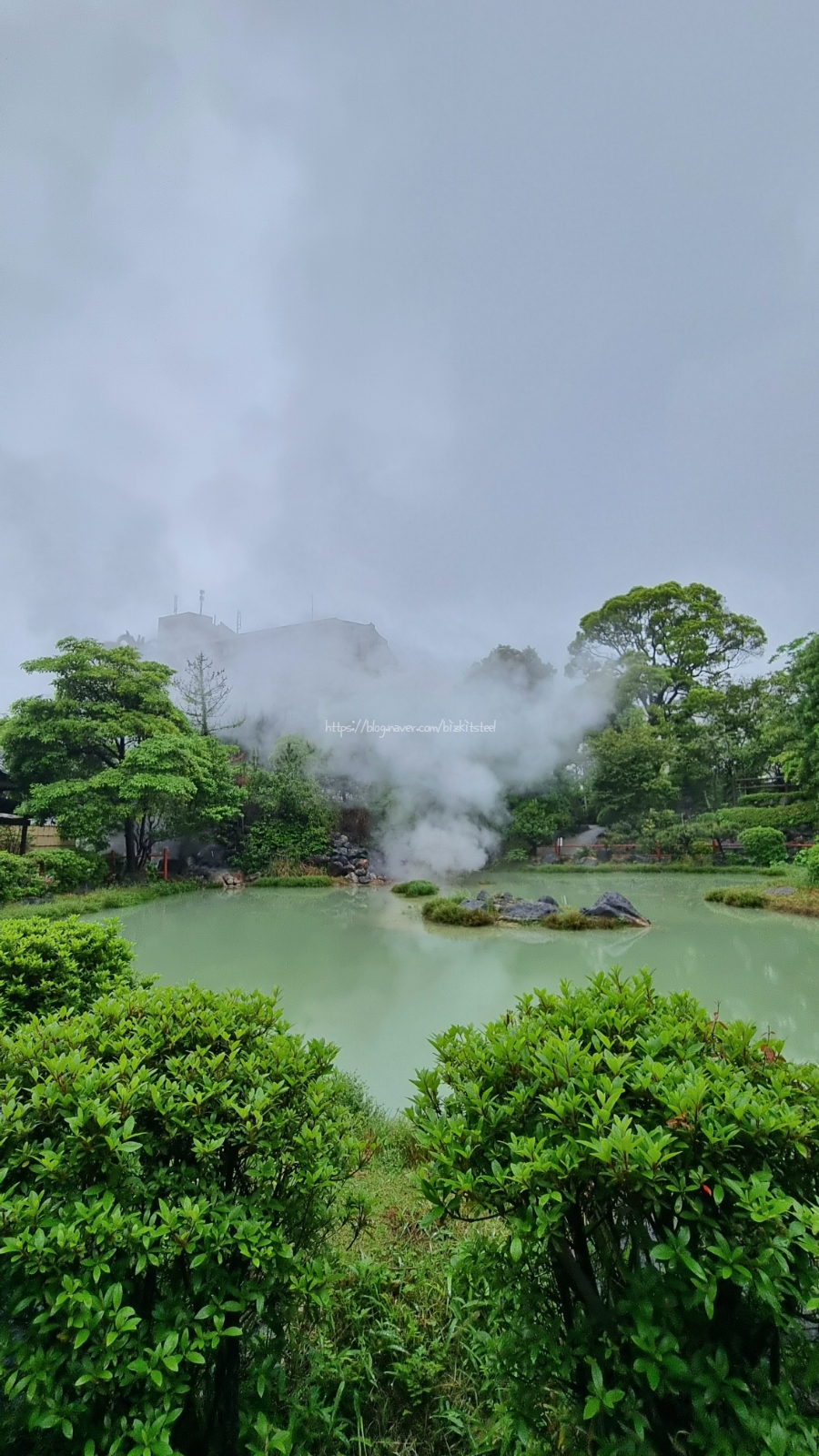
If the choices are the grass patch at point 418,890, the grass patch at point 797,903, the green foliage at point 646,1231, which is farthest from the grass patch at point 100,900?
the grass patch at point 797,903

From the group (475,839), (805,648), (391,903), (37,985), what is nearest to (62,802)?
(391,903)

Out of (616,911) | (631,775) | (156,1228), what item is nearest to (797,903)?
(616,911)

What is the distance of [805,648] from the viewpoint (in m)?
8.72

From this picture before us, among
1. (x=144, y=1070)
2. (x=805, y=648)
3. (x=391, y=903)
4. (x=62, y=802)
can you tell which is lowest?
(x=391, y=903)

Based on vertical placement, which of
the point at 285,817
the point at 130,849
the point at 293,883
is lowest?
the point at 293,883

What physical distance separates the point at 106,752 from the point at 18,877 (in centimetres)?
347

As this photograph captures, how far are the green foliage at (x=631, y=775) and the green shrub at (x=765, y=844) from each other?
2.43 metres

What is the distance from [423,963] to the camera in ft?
17.2

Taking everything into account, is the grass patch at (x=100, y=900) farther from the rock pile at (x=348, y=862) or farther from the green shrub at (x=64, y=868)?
the rock pile at (x=348, y=862)

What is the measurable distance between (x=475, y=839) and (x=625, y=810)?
4.37m

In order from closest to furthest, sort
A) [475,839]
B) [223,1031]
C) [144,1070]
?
[144,1070], [223,1031], [475,839]

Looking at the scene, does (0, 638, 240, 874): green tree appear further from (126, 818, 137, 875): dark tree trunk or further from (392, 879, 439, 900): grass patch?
(392, 879, 439, 900): grass patch

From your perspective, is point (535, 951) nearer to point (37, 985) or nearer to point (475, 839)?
point (37, 985)

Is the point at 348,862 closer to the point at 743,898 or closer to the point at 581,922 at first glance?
the point at 581,922
